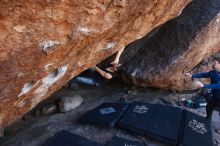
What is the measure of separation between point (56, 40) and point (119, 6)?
75 cm

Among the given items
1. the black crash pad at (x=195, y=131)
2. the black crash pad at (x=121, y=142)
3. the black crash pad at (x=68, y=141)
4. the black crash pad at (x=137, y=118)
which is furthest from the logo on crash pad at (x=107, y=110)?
the black crash pad at (x=195, y=131)

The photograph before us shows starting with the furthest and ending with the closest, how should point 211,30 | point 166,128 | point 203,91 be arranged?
1. point 203,91
2. point 211,30
3. point 166,128

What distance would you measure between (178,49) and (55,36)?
361 centimetres

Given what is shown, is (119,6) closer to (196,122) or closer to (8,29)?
(8,29)

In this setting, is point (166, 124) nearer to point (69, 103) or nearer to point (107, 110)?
point (107, 110)

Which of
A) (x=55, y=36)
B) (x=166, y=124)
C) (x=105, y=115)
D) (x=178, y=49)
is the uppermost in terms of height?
(x=55, y=36)

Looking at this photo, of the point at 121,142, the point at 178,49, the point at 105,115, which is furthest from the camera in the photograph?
the point at 178,49

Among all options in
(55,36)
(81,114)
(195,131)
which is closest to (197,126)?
(195,131)

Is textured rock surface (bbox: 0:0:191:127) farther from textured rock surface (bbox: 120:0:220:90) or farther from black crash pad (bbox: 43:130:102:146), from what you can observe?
textured rock surface (bbox: 120:0:220:90)

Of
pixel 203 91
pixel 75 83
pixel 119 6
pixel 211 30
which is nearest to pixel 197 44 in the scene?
pixel 211 30

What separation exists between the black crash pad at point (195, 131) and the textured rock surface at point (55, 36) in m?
1.69

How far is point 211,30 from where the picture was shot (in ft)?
18.6

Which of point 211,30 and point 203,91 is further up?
point 211,30

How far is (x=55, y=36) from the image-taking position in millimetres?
2717
